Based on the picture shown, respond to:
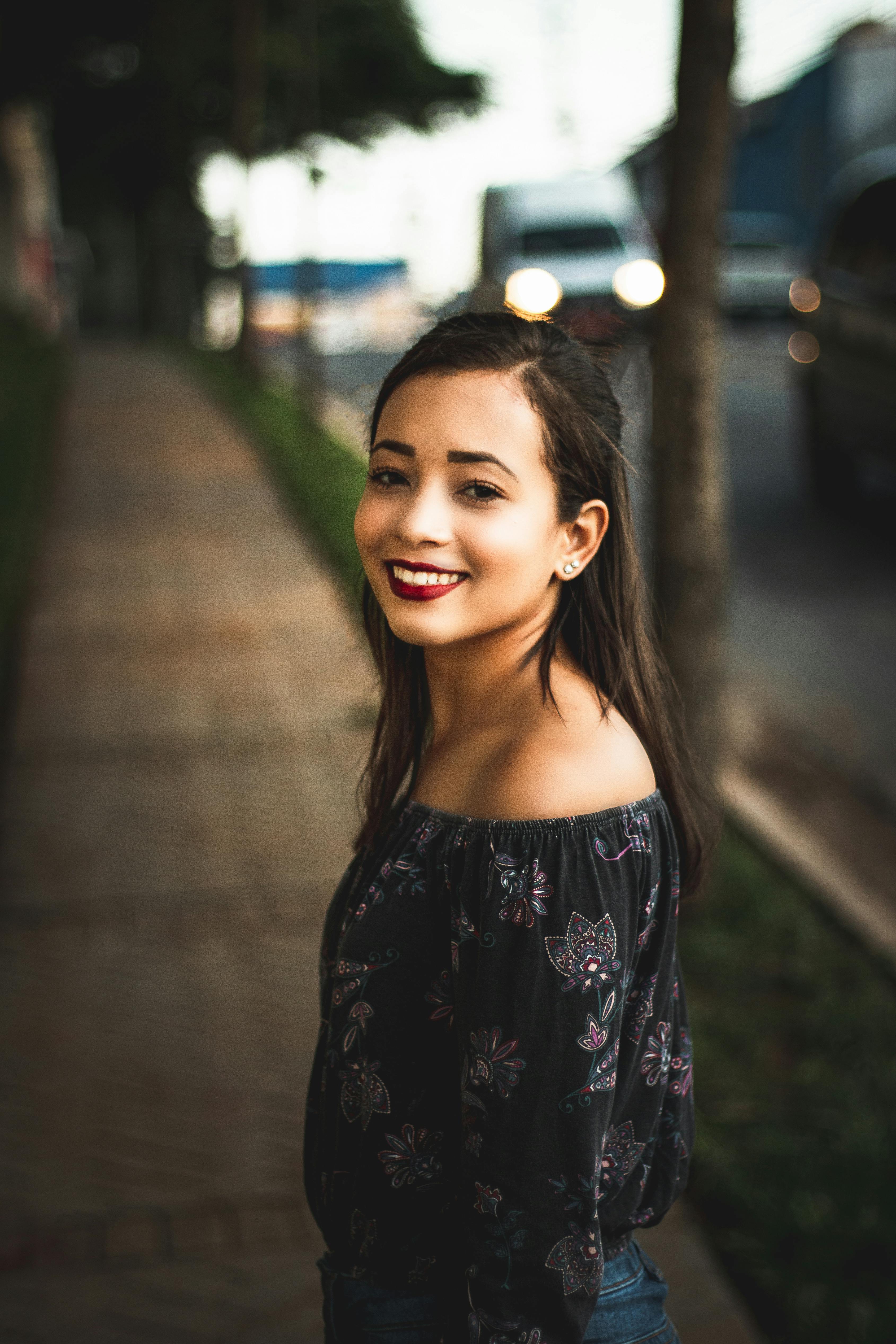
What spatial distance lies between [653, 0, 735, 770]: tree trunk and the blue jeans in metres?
2.15

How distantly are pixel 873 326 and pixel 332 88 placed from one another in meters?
24.6

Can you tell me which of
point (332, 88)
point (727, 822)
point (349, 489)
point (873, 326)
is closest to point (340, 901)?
point (349, 489)

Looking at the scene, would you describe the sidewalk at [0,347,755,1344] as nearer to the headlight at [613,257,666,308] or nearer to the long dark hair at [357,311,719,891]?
the long dark hair at [357,311,719,891]

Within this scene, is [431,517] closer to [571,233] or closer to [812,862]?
[812,862]

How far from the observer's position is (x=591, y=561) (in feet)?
4.85

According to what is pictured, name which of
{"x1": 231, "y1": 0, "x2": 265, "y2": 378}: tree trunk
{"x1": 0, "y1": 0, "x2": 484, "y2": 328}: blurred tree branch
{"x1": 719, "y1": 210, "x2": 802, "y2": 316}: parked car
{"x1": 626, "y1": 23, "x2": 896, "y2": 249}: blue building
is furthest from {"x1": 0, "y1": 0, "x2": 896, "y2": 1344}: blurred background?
{"x1": 626, "y1": 23, "x2": 896, "y2": 249}: blue building

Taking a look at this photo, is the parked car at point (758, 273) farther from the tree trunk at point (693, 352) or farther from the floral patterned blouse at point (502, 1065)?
the floral patterned blouse at point (502, 1065)

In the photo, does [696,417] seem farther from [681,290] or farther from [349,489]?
[349,489]

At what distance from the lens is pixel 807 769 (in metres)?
5.12

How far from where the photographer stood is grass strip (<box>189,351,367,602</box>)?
8.60 m

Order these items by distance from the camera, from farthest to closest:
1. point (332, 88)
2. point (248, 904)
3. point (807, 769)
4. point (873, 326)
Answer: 1. point (332, 88)
2. point (873, 326)
3. point (807, 769)
4. point (248, 904)

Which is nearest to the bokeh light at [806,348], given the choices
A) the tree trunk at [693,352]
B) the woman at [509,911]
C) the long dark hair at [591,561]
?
the tree trunk at [693,352]

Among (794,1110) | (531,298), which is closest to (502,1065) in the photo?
(531,298)

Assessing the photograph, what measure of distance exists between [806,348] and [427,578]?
809 centimetres
